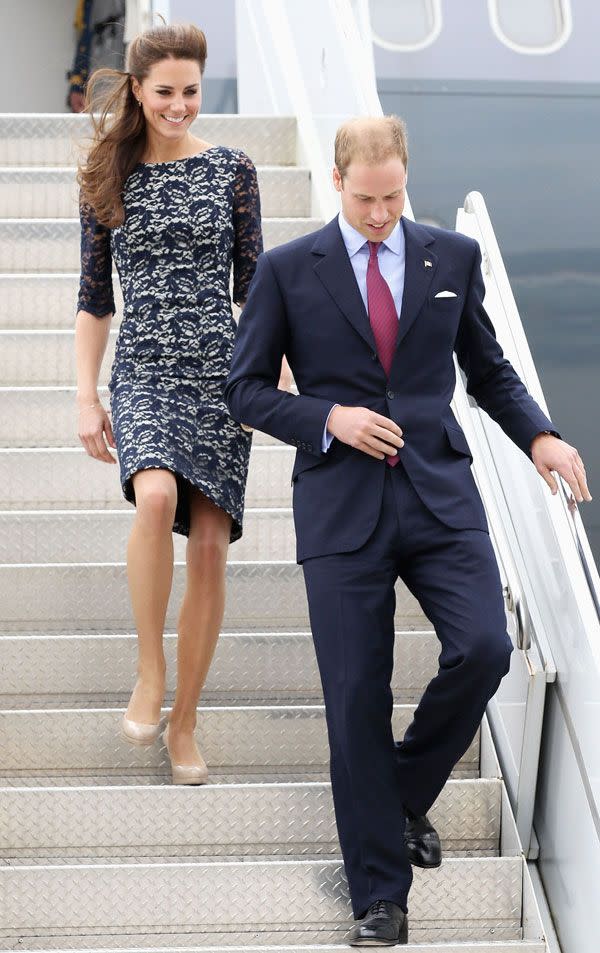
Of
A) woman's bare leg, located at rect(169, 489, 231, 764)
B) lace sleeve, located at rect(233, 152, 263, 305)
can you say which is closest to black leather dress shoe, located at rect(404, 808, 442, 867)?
woman's bare leg, located at rect(169, 489, 231, 764)

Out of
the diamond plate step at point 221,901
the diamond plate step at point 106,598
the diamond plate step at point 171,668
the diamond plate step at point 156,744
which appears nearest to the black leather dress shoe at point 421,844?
the diamond plate step at point 221,901

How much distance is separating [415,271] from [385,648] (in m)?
0.73

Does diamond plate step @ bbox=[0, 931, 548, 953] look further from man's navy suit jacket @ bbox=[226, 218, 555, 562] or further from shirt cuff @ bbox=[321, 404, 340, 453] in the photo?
shirt cuff @ bbox=[321, 404, 340, 453]

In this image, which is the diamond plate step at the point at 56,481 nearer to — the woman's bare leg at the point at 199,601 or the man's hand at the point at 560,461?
the woman's bare leg at the point at 199,601

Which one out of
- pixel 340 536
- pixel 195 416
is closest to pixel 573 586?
pixel 340 536

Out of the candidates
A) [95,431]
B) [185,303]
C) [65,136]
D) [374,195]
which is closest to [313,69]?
[65,136]

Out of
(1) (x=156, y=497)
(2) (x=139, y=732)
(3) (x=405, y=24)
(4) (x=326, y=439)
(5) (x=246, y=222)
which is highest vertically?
(3) (x=405, y=24)

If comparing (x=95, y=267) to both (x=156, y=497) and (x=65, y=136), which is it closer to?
(x=156, y=497)

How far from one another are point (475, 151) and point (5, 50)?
5196mm

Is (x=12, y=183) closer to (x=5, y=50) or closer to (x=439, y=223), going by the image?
(x=439, y=223)

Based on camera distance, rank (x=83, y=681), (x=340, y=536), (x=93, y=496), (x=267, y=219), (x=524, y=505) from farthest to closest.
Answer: (x=267, y=219)
(x=93, y=496)
(x=83, y=681)
(x=524, y=505)
(x=340, y=536)

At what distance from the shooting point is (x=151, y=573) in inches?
123

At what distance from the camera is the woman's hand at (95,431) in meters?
3.23

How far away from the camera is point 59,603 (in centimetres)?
387
